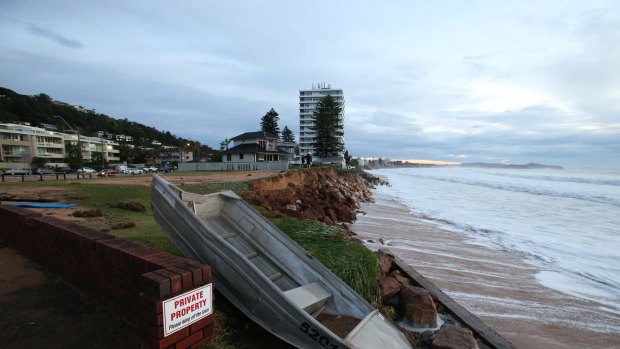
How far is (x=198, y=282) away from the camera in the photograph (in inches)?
110

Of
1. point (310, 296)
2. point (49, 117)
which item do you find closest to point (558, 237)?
point (310, 296)

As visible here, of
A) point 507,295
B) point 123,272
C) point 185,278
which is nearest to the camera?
point 185,278

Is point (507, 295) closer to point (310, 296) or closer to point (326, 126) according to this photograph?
point (310, 296)

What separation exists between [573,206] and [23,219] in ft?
90.6

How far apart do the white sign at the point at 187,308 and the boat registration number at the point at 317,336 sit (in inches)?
38.8

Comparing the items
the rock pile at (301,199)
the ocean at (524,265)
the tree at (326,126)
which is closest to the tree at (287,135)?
the tree at (326,126)

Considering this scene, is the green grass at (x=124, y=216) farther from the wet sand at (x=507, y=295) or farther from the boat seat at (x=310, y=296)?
the wet sand at (x=507, y=295)

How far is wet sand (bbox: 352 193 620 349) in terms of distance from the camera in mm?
5145

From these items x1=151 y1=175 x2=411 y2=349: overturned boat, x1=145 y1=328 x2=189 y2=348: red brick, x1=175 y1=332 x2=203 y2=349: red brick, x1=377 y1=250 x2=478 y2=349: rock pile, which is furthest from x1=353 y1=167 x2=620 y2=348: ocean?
x1=145 y1=328 x2=189 y2=348: red brick

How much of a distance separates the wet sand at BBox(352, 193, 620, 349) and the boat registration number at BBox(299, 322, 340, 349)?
11.9ft

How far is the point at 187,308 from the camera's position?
2703 millimetres

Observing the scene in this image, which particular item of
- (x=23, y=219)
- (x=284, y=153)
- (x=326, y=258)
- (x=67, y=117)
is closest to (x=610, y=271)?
(x=326, y=258)

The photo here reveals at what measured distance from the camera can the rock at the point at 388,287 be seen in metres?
5.52

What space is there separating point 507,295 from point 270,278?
5.29 meters
